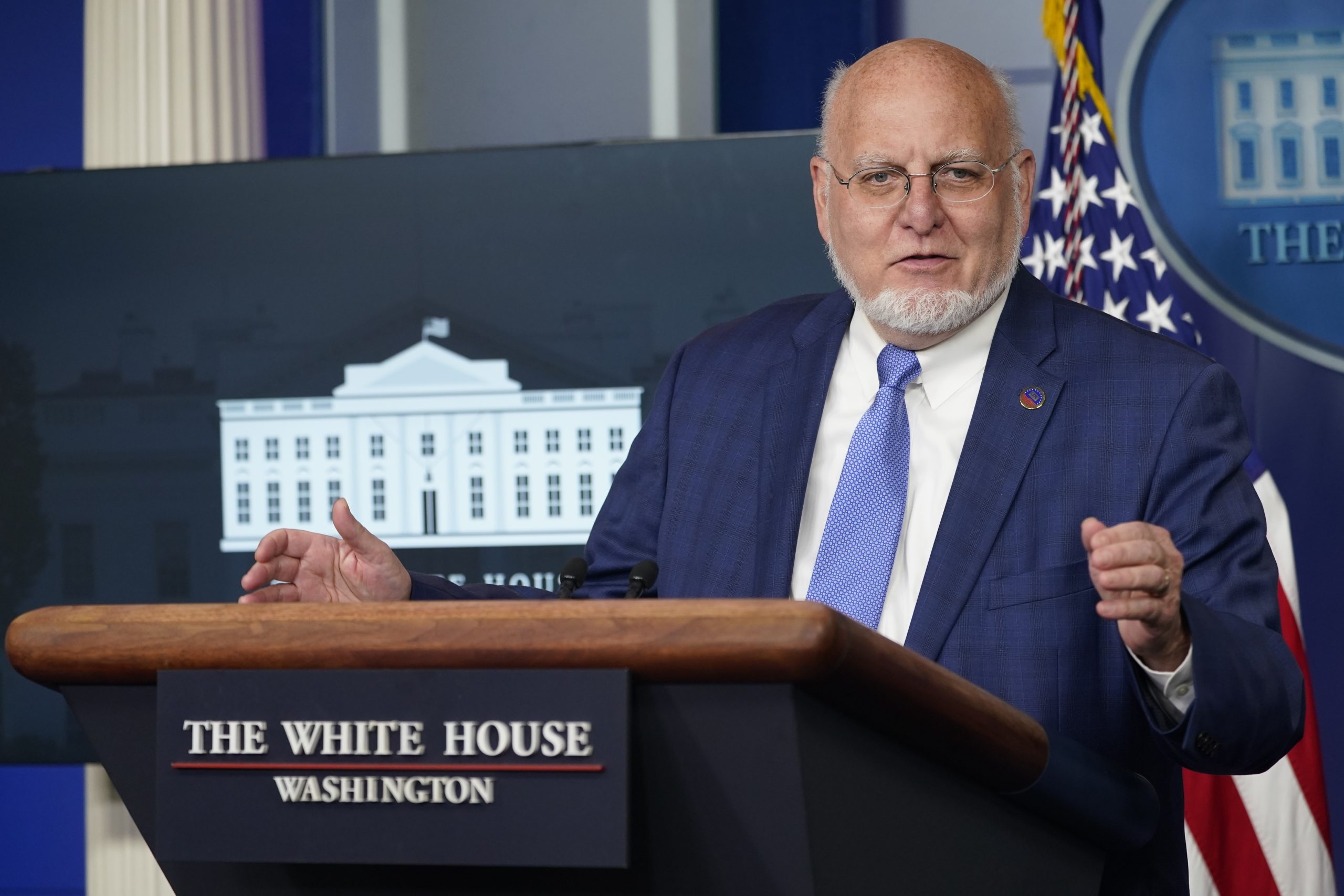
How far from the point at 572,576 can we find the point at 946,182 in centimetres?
81

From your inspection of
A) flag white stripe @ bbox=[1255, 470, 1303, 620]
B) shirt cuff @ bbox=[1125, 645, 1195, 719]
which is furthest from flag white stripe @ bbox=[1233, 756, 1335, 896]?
shirt cuff @ bbox=[1125, 645, 1195, 719]

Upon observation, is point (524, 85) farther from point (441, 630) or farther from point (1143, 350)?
point (441, 630)

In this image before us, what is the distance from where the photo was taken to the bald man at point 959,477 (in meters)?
1.40

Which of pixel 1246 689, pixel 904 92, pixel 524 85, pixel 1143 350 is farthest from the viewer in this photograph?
pixel 524 85

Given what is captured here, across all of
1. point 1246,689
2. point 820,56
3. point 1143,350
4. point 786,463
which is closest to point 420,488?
point 820,56

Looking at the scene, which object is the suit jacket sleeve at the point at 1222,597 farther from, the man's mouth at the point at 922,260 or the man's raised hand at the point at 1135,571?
the man's mouth at the point at 922,260

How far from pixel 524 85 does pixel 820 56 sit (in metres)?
0.90

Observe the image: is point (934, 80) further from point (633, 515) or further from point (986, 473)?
point (633, 515)

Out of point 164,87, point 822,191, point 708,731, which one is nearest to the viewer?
point 708,731

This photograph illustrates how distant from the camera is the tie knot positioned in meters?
1.75

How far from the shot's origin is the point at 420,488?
338 cm

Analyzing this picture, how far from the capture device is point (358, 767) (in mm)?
919

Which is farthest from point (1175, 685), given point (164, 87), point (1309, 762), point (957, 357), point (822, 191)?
point (164, 87)

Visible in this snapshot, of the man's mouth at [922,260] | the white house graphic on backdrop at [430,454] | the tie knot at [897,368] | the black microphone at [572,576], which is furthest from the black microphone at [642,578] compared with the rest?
the white house graphic on backdrop at [430,454]
